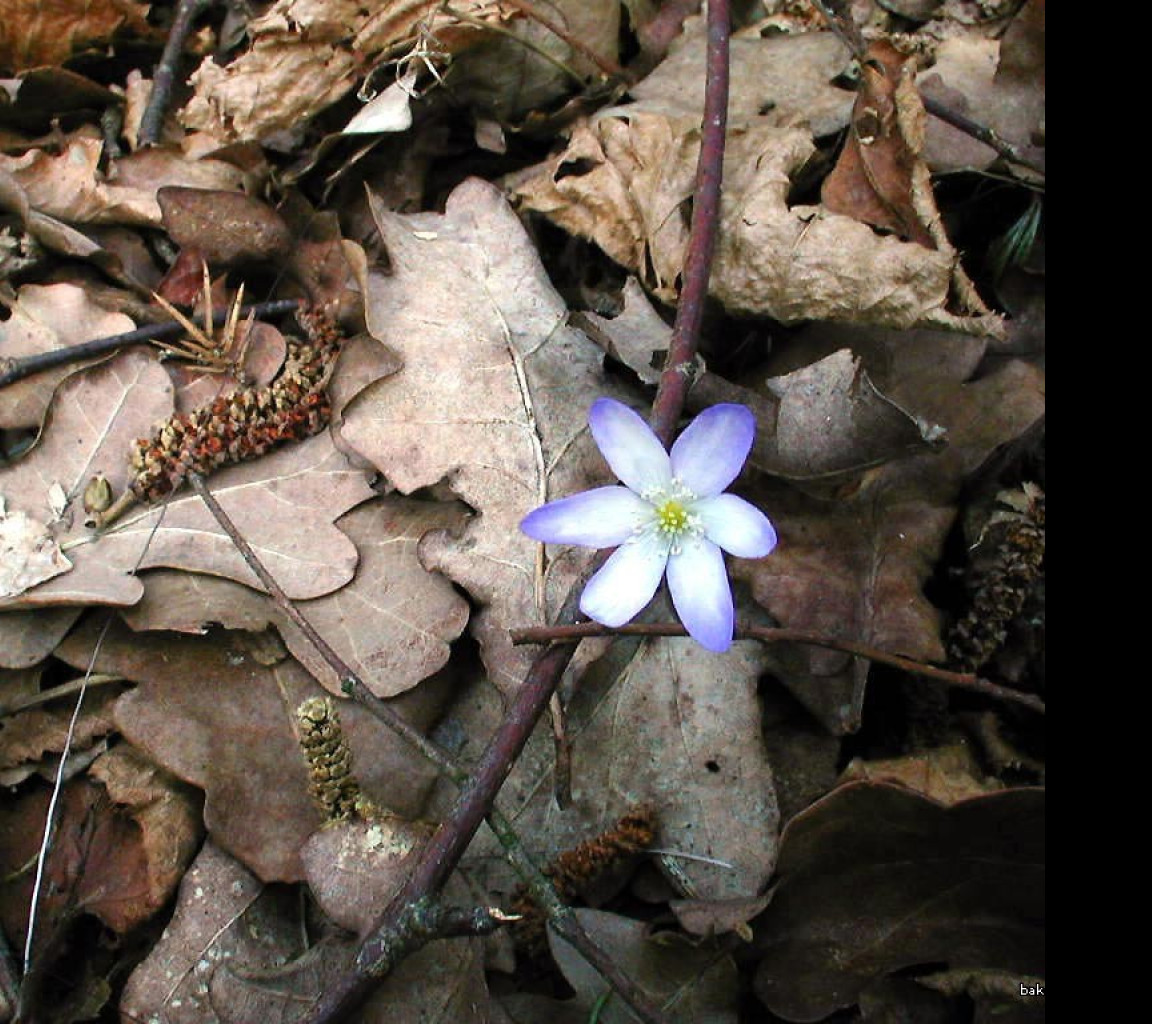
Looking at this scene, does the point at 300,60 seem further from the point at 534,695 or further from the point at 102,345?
the point at 534,695

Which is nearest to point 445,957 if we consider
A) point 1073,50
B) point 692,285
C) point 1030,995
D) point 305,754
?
point 305,754

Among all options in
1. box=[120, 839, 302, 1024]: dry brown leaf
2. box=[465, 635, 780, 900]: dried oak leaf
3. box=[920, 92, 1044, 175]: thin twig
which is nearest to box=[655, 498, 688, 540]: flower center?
box=[465, 635, 780, 900]: dried oak leaf

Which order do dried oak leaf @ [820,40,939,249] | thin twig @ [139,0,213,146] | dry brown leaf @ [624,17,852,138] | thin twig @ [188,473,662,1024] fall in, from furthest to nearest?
thin twig @ [139,0,213,146] → dry brown leaf @ [624,17,852,138] → dried oak leaf @ [820,40,939,249] → thin twig @ [188,473,662,1024]

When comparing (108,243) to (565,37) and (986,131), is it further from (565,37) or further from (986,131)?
(986,131)

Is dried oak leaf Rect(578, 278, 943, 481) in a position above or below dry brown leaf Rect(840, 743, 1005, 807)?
above

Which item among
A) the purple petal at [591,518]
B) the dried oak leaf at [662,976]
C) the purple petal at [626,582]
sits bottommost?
the dried oak leaf at [662,976]

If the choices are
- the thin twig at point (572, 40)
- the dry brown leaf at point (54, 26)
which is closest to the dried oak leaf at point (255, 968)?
the thin twig at point (572, 40)

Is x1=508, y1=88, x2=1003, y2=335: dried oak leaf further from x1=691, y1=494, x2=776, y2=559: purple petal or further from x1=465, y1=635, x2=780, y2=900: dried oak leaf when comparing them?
x1=465, y1=635, x2=780, y2=900: dried oak leaf

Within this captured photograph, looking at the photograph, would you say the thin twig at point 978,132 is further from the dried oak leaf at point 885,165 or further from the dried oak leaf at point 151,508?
the dried oak leaf at point 151,508
